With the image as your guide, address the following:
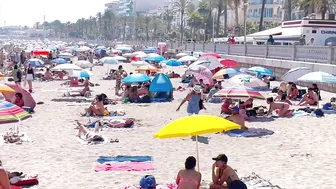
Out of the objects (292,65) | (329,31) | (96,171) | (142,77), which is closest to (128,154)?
(96,171)

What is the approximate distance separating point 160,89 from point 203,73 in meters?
2.47

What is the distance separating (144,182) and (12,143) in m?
5.34

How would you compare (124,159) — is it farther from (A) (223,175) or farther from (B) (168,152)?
(A) (223,175)

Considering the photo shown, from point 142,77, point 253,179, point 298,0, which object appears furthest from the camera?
point 298,0

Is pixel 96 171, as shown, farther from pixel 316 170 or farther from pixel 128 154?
pixel 316 170

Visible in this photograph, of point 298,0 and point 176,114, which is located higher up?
point 298,0

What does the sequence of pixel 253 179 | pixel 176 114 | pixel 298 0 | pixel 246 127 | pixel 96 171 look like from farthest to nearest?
1. pixel 298 0
2. pixel 176 114
3. pixel 246 127
4. pixel 96 171
5. pixel 253 179

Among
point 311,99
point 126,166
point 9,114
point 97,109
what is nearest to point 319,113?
point 311,99

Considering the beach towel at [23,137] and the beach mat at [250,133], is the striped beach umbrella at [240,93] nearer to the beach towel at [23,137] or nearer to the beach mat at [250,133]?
the beach mat at [250,133]

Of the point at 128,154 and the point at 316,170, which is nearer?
the point at 316,170

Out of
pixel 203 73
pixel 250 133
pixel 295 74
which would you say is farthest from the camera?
pixel 203 73

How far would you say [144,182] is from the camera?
351 inches

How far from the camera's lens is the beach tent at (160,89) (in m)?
22.3

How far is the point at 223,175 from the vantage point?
842 cm
